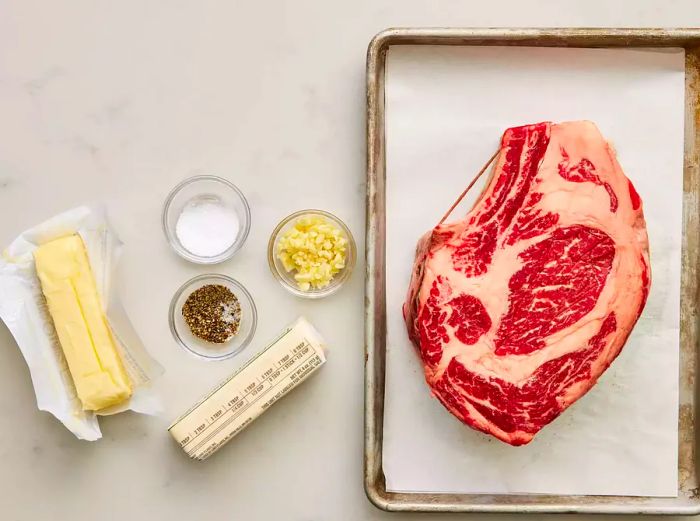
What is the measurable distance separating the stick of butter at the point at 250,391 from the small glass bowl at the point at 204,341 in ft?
0.21

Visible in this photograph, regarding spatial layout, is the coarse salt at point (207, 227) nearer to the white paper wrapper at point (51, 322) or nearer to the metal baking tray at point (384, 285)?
the white paper wrapper at point (51, 322)

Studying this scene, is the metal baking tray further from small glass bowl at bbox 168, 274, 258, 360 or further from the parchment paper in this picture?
small glass bowl at bbox 168, 274, 258, 360

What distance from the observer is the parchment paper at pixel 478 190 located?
1340 mm

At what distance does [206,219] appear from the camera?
56.1 inches

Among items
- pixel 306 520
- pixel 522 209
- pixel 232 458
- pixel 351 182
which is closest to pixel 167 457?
pixel 232 458

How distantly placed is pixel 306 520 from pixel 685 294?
748 millimetres

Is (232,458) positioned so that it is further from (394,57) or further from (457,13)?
(457,13)

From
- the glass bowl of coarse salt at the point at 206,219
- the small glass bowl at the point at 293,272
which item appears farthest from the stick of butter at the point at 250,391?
the glass bowl of coarse salt at the point at 206,219

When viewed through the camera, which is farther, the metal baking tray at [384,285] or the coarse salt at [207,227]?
the coarse salt at [207,227]

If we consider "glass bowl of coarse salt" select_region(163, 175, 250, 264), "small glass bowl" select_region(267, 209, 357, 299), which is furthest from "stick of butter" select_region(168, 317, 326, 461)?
"glass bowl of coarse salt" select_region(163, 175, 250, 264)

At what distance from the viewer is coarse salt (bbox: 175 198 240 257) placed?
4.64ft

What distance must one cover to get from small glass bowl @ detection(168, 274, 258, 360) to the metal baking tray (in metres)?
0.22

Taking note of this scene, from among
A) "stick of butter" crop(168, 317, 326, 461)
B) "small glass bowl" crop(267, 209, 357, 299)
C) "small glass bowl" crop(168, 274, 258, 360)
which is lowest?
"stick of butter" crop(168, 317, 326, 461)

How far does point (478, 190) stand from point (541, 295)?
22 centimetres
